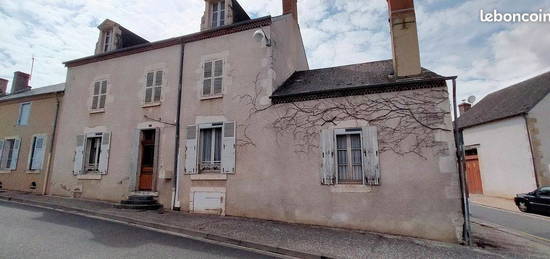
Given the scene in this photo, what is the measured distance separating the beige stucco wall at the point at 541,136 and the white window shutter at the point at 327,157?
1180 centimetres

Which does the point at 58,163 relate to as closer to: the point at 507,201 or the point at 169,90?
the point at 169,90

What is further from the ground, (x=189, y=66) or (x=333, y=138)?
(x=189, y=66)

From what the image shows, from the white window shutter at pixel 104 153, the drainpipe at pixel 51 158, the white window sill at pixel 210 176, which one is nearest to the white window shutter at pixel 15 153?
the drainpipe at pixel 51 158

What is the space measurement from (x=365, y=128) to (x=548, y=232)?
595 cm

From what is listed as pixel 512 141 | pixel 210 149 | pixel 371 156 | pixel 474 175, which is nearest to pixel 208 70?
pixel 210 149

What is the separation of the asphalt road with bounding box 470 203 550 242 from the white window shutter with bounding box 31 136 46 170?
17493 millimetres

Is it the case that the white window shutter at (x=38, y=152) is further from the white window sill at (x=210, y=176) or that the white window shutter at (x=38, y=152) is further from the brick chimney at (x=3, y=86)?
the brick chimney at (x=3, y=86)

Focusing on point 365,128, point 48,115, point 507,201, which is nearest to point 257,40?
point 365,128

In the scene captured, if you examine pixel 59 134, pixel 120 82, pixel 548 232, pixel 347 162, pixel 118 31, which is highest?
pixel 118 31

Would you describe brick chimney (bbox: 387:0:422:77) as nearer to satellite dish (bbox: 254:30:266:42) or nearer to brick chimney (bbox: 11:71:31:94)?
satellite dish (bbox: 254:30:266:42)

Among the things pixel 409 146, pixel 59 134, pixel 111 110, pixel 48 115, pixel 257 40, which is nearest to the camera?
pixel 409 146

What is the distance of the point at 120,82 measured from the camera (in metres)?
10.6

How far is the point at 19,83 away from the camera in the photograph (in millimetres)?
17328

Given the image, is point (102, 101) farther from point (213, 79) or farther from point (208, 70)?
point (213, 79)
